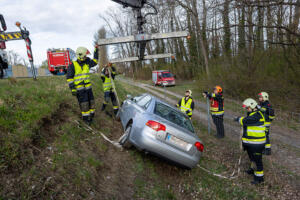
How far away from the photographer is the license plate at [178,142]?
359 cm

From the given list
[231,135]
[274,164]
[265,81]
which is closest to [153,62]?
[265,81]

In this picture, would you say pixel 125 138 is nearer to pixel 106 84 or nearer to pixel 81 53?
pixel 81 53

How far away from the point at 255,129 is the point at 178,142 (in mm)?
1769

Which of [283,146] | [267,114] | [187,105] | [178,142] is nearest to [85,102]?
[178,142]

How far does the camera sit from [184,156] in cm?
362

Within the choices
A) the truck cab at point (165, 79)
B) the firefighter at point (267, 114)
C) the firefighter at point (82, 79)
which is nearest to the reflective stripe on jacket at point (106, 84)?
the firefighter at point (82, 79)

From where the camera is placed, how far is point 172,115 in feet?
14.3

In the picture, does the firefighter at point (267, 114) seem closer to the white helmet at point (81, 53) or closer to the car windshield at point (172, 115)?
the car windshield at point (172, 115)

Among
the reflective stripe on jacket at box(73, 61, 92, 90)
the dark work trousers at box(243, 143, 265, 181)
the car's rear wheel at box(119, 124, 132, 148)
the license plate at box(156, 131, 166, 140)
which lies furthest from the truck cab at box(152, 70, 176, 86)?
the license plate at box(156, 131, 166, 140)

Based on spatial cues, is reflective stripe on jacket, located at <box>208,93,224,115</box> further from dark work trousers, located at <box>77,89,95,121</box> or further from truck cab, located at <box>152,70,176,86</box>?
truck cab, located at <box>152,70,176,86</box>

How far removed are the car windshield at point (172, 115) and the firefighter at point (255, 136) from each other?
4.05 feet

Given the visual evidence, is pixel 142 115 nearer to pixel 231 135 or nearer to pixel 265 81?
pixel 231 135

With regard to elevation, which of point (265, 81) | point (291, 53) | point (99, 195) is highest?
point (291, 53)

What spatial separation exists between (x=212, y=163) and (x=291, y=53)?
9042 millimetres
